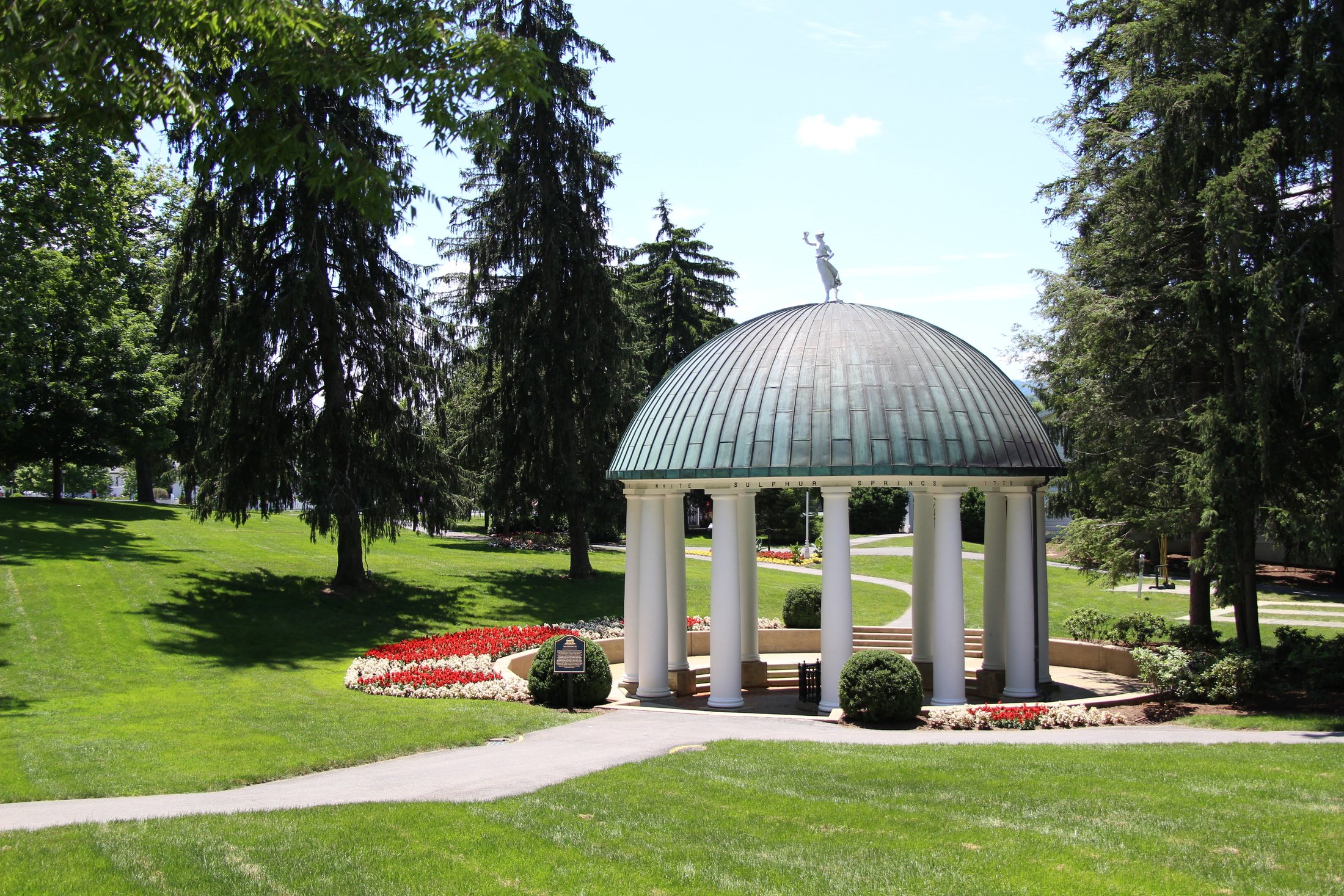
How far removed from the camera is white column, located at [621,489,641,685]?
22.0 m

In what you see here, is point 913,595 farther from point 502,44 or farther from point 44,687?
point 44,687

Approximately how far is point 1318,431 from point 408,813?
18.3 metres

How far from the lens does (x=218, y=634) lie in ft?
89.4

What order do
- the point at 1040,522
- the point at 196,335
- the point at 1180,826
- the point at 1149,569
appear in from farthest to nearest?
the point at 1149,569, the point at 196,335, the point at 1040,522, the point at 1180,826

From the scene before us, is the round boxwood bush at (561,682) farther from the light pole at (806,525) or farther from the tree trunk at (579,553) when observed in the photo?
the light pole at (806,525)

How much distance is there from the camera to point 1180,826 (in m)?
9.98

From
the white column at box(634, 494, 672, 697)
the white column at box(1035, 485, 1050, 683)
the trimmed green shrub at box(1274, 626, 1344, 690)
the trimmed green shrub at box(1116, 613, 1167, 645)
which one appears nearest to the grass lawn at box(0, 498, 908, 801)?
the white column at box(634, 494, 672, 697)

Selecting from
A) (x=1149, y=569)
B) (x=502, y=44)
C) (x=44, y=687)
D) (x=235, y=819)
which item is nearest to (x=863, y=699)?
(x=235, y=819)

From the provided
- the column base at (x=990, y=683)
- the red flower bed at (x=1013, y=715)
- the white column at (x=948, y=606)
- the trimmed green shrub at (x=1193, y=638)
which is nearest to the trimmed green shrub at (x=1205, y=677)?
the column base at (x=990, y=683)

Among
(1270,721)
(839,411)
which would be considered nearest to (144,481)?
(839,411)

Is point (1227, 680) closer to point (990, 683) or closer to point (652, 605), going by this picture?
point (990, 683)

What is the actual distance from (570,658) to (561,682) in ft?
3.20

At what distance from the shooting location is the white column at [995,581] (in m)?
21.9

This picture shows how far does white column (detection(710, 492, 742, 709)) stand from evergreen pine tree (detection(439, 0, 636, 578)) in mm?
18145
